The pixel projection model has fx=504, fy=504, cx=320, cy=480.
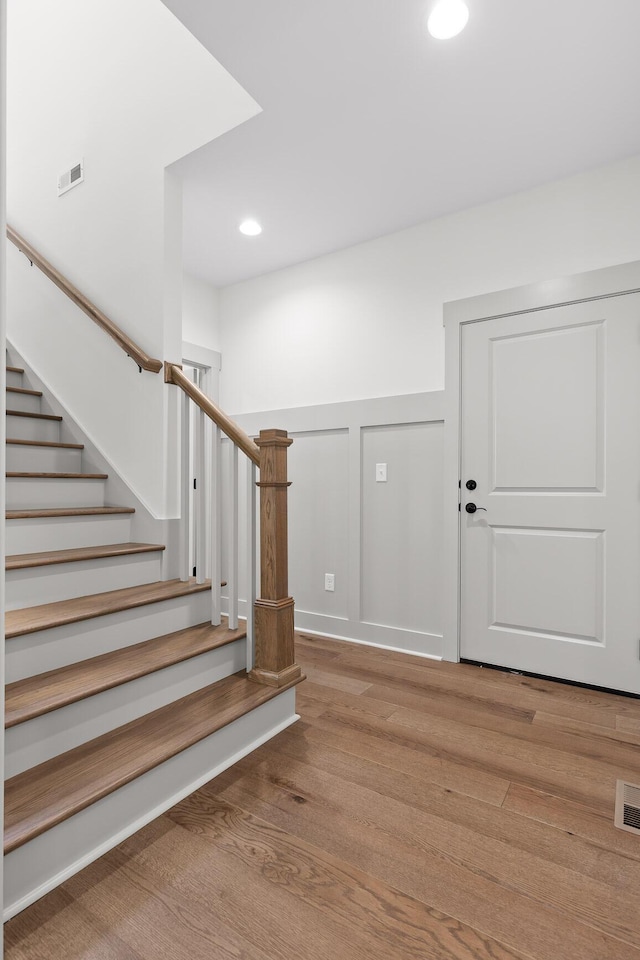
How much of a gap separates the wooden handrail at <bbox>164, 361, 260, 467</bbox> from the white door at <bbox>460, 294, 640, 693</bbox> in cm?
128

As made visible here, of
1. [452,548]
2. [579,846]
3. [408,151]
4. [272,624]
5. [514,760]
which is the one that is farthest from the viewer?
[452,548]

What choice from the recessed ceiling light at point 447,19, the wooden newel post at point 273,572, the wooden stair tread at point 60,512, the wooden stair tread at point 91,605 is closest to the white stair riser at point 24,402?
the wooden stair tread at point 60,512

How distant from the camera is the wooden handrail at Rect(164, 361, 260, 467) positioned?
2.12m

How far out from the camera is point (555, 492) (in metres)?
2.55

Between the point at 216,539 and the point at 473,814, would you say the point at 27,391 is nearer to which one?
the point at 216,539

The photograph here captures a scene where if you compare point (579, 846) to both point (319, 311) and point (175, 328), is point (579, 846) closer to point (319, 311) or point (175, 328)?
point (175, 328)

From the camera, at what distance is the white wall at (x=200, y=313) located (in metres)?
3.61

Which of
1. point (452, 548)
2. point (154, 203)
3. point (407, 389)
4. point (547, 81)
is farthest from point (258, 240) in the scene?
point (452, 548)

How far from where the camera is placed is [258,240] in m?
3.10

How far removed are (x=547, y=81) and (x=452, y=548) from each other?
81.8 inches

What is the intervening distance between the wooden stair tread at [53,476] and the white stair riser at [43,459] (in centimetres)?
6

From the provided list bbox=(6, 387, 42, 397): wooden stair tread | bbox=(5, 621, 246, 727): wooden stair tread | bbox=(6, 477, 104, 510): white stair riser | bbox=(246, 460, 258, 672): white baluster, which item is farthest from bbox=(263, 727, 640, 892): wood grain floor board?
bbox=(6, 387, 42, 397): wooden stair tread

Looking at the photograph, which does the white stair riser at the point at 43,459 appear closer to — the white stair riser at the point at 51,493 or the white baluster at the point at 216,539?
the white stair riser at the point at 51,493

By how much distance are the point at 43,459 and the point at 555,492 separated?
2.64 m
